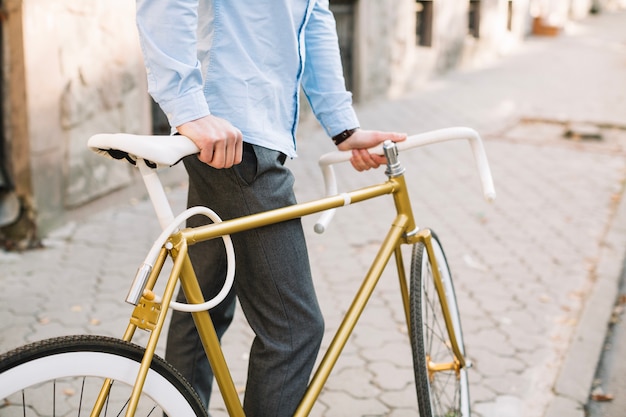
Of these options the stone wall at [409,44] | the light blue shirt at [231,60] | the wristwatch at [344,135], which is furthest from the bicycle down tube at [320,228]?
the stone wall at [409,44]

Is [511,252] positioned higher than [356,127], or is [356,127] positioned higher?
[356,127]

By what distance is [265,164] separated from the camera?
1.90m

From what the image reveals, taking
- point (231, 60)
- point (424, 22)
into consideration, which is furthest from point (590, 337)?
point (424, 22)

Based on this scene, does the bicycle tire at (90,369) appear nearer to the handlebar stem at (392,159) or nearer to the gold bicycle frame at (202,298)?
the gold bicycle frame at (202,298)

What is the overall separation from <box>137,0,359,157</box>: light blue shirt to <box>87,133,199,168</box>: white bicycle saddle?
0.29 ft

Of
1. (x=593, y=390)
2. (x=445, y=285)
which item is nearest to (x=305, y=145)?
(x=593, y=390)

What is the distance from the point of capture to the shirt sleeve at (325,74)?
2.20 metres

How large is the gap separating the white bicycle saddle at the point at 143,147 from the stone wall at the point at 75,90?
3.06 m

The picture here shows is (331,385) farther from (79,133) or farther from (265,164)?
(79,133)

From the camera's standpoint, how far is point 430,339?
2688 mm

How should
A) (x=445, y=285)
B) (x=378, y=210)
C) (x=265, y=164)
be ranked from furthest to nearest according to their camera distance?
1. (x=378, y=210)
2. (x=445, y=285)
3. (x=265, y=164)

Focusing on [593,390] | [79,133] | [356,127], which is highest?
[356,127]

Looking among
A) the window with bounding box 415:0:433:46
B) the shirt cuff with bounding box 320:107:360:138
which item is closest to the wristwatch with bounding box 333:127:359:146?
the shirt cuff with bounding box 320:107:360:138

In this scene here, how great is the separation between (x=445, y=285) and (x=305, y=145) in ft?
16.0
